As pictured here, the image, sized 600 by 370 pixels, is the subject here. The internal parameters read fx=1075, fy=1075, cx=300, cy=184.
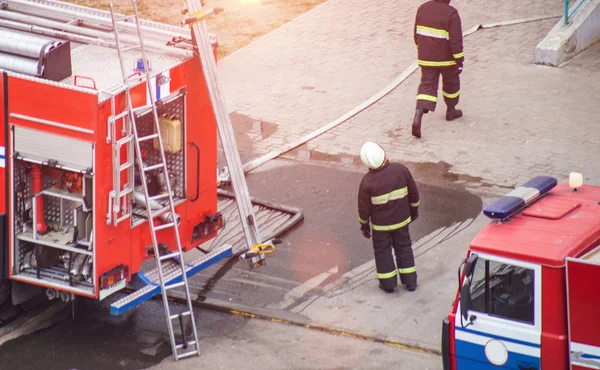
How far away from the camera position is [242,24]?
17.0 m

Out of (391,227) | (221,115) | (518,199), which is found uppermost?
(221,115)

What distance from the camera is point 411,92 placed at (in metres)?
14.2

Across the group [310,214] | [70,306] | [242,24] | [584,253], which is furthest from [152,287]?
[242,24]

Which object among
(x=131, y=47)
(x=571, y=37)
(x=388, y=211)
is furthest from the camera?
(x=571, y=37)

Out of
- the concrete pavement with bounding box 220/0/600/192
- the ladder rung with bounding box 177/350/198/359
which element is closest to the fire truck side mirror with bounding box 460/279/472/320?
the ladder rung with bounding box 177/350/198/359

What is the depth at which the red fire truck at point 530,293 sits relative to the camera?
6523mm

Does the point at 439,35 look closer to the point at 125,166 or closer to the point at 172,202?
the point at 172,202

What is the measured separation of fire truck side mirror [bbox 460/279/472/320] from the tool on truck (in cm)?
259

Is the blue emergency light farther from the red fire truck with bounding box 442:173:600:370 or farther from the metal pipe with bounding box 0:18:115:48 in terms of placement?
the metal pipe with bounding box 0:18:115:48

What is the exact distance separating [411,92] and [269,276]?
4994 millimetres

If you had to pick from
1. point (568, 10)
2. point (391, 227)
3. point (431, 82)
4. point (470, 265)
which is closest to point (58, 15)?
point (391, 227)

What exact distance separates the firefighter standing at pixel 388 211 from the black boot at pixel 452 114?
4017 mm

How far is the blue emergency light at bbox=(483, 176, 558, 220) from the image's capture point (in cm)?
720

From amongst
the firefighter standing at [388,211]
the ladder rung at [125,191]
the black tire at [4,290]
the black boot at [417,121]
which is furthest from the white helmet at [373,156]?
the black boot at [417,121]
